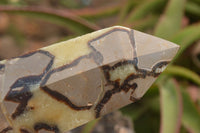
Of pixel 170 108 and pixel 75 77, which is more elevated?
pixel 75 77

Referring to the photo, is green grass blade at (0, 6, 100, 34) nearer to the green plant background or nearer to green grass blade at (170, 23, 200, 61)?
the green plant background

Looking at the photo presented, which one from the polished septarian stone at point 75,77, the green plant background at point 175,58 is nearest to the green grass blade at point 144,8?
the green plant background at point 175,58

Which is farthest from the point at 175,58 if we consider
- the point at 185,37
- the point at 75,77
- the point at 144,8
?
the point at 75,77

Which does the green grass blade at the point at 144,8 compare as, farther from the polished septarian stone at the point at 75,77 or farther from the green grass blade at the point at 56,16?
the polished septarian stone at the point at 75,77

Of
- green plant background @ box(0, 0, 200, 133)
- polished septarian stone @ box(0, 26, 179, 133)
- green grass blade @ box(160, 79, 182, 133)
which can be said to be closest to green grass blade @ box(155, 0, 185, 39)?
green plant background @ box(0, 0, 200, 133)

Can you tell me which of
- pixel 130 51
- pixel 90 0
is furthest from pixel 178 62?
pixel 90 0

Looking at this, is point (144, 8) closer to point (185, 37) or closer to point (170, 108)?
point (185, 37)
